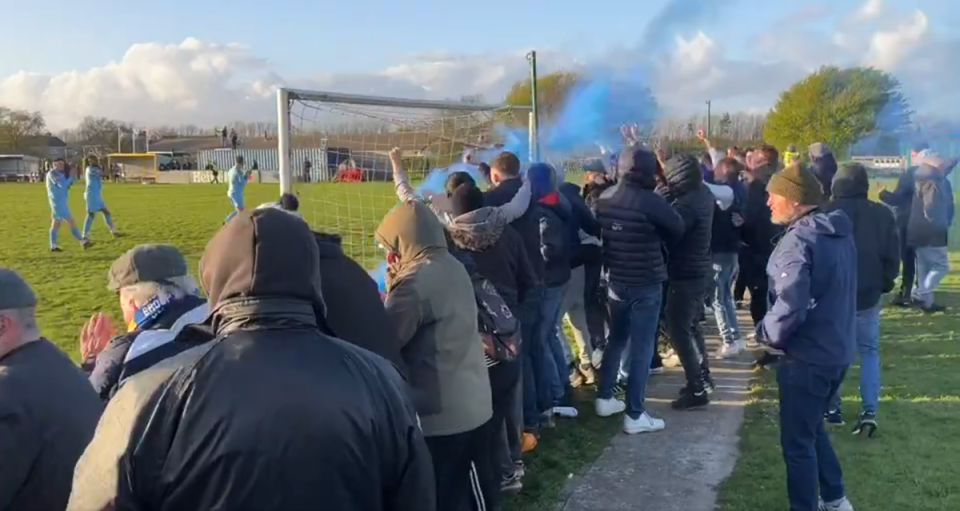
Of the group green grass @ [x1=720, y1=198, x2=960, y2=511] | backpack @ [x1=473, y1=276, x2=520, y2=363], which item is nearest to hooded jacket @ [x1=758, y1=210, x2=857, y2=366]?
green grass @ [x1=720, y1=198, x2=960, y2=511]

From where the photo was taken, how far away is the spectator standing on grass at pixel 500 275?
436 cm

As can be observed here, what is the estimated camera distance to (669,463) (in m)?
5.48

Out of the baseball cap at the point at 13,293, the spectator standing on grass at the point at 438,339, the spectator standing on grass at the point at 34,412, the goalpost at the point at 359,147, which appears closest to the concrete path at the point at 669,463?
the spectator standing on grass at the point at 438,339

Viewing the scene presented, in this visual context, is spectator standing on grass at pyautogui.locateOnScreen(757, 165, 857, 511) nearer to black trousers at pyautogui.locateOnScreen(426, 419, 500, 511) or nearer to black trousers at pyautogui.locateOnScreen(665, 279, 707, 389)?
black trousers at pyautogui.locateOnScreen(426, 419, 500, 511)

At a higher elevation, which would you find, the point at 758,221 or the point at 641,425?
the point at 758,221

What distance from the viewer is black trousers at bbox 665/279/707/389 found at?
6.41 m

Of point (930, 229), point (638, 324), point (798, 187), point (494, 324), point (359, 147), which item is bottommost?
point (638, 324)

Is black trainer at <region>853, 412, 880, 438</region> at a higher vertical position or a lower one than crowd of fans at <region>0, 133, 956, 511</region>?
lower

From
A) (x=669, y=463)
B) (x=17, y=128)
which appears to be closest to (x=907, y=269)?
(x=669, y=463)

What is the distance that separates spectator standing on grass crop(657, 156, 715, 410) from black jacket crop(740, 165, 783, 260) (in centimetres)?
182

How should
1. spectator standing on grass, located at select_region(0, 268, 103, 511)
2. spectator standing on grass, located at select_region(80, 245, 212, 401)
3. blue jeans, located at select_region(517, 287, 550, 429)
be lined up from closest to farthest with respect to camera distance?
1. spectator standing on grass, located at select_region(0, 268, 103, 511)
2. spectator standing on grass, located at select_region(80, 245, 212, 401)
3. blue jeans, located at select_region(517, 287, 550, 429)

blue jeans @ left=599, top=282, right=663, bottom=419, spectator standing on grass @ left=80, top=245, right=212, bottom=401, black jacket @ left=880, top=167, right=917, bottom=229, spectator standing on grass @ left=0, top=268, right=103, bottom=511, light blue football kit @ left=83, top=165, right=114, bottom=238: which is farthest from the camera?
light blue football kit @ left=83, top=165, right=114, bottom=238

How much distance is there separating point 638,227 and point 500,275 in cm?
145

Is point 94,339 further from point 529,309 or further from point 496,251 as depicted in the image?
point 529,309
